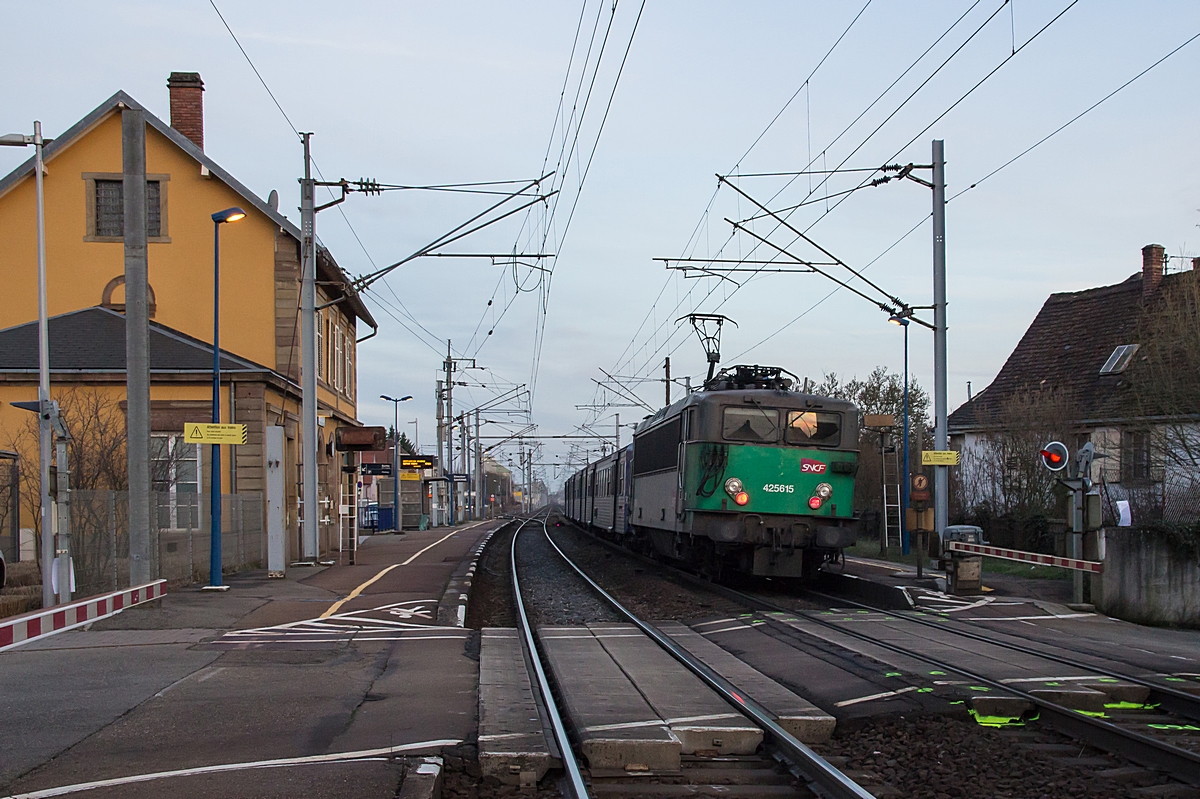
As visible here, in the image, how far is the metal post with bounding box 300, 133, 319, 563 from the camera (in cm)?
2239

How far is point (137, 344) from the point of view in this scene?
15289 millimetres

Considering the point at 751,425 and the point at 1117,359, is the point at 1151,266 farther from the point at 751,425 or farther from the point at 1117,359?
the point at 751,425

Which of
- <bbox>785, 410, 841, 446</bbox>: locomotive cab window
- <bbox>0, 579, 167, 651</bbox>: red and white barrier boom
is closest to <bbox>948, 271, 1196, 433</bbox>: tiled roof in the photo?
<bbox>785, 410, 841, 446</bbox>: locomotive cab window

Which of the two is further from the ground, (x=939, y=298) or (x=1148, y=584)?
(x=939, y=298)

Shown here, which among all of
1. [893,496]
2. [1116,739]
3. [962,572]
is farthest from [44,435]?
[893,496]

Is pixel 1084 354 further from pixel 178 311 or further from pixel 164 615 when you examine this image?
pixel 164 615

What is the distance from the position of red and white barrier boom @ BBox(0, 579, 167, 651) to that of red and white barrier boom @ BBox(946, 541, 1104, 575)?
1160cm

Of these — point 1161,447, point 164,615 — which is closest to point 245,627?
point 164,615

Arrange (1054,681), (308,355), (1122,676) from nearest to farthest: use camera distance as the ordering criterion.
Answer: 1. (1054,681)
2. (1122,676)
3. (308,355)

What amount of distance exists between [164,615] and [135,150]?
6229 mm

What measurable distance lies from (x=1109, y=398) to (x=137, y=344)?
26.8 m

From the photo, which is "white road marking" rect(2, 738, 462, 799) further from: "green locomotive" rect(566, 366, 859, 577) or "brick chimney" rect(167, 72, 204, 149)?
"brick chimney" rect(167, 72, 204, 149)

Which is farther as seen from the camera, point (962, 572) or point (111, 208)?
point (111, 208)

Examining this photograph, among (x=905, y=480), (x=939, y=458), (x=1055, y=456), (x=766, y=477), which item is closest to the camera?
(x=1055, y=456)
